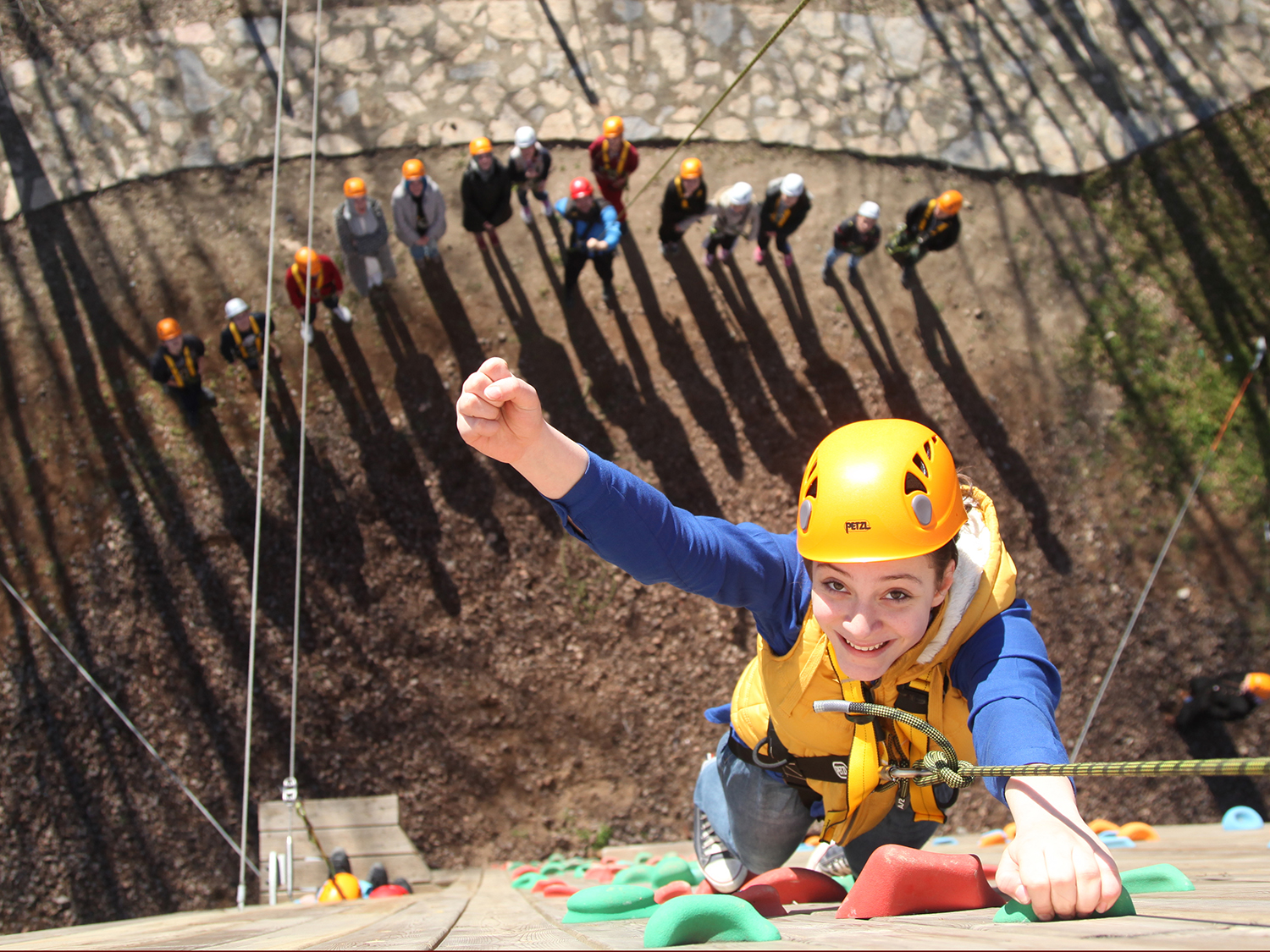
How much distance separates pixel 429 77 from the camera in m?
7.32

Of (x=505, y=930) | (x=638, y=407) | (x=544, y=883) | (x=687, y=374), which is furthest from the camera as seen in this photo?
(x=687, y=374)

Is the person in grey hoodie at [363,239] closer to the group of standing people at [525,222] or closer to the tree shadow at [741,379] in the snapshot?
the group of standing people at [525,222]

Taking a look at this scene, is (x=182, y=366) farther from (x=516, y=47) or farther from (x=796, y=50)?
(x=796, y=50)

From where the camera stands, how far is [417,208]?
6.37 metres

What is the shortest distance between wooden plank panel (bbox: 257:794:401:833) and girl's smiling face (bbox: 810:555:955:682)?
528 cm

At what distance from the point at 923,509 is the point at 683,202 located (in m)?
5.02

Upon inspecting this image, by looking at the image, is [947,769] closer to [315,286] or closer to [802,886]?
[802,886]

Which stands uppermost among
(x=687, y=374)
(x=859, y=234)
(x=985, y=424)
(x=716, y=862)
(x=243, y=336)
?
(x=859, y=234)

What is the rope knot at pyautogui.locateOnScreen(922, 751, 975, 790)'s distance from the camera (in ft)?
6.88

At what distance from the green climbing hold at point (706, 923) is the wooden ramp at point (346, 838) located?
17.8ft

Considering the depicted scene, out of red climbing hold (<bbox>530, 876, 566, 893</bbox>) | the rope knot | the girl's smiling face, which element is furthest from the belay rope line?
red climbing hold (<bbox>530, 876, 566, 893</bbox>)

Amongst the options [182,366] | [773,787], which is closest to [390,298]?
[182,366]

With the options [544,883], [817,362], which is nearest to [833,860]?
[544,883]

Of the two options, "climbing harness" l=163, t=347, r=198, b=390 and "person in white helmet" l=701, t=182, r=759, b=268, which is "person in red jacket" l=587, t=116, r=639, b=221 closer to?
"person in white helmet" l=701, t=182, r=759, b=268
